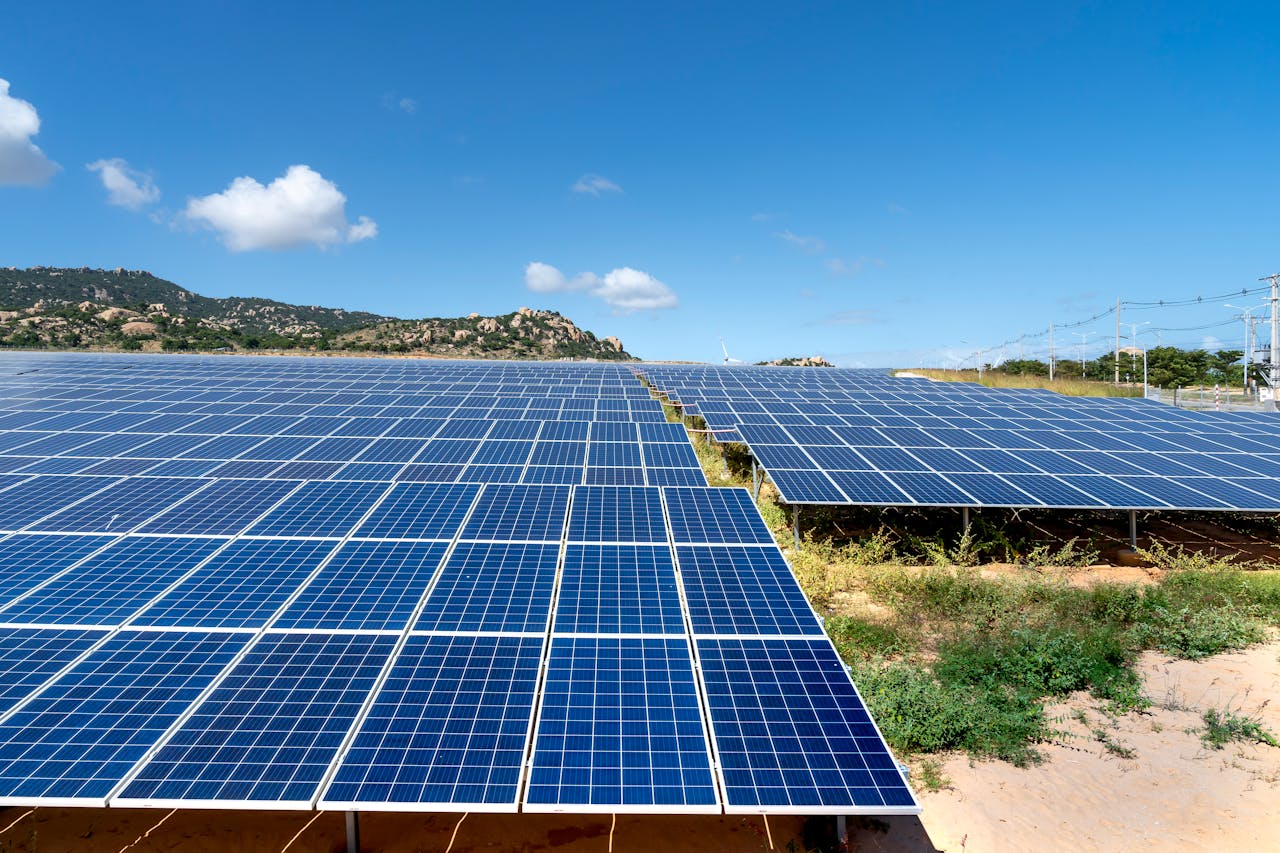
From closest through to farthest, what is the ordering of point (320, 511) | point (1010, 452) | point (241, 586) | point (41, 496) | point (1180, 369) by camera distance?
point (241, 586), point (320, 511), point (41, 496), point (1010, 452), point (1180, 369)

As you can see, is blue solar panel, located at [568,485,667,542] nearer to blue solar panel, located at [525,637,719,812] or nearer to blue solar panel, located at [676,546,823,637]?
blue solar panel, located at [676,546,823,637]

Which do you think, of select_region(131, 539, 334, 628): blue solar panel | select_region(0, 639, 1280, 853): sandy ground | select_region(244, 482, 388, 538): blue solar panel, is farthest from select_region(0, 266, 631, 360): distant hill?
select_region(0, 639, 1280, 853): sandy ground

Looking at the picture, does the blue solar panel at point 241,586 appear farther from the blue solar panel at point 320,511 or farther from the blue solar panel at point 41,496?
the blue solar panel at point 41,496

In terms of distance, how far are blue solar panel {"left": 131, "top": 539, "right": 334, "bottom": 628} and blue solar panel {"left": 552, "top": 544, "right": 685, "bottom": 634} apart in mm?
3283

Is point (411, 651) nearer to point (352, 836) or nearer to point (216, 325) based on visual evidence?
point (352, 836)

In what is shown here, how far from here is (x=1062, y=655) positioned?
9.11 meters

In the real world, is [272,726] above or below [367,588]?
below

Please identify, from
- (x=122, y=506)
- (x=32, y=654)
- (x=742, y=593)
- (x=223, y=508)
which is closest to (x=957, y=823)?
(x=742, y=593)

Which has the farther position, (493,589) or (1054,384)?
(1054,384)

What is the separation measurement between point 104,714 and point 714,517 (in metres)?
7.53

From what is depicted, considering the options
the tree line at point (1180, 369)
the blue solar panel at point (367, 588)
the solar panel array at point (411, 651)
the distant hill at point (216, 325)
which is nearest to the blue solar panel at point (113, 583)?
the solar panel array at point (411, 651)

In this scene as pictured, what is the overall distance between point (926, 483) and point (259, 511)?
13.8 metres

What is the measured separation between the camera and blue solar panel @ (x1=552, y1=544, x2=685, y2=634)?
21.5 ft

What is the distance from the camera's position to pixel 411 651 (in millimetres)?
5957
